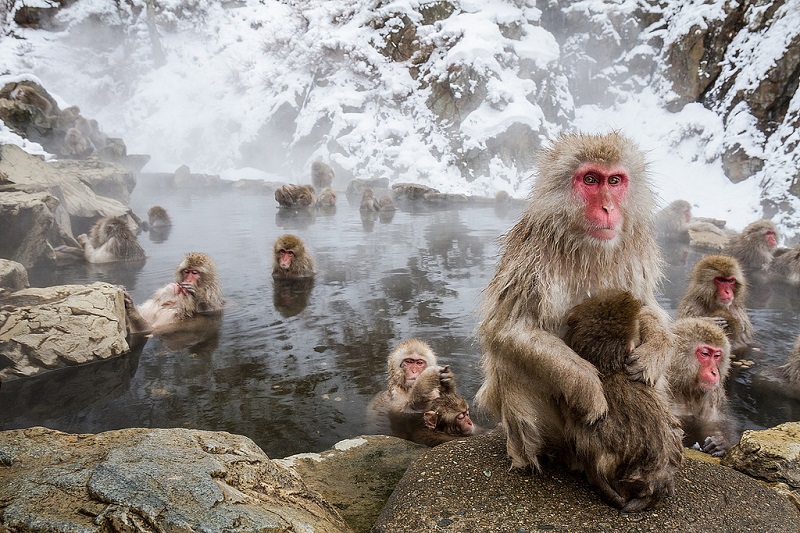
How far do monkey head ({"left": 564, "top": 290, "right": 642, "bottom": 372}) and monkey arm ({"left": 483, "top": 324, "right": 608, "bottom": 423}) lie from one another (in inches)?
3.1

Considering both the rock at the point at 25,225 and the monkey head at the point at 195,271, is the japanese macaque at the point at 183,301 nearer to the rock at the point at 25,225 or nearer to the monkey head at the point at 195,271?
the monkey head at the point at 195,271

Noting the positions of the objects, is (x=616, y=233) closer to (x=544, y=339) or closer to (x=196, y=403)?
(x=544, y=339)

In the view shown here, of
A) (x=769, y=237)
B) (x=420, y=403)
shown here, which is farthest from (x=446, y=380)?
(x=769, y=237)

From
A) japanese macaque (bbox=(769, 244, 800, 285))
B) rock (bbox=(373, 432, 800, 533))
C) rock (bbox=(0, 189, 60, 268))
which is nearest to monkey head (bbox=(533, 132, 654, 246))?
rock (bbox=(373, 432, 800, 533))

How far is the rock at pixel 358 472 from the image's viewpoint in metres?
2.18

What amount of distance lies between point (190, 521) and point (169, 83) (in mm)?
29420

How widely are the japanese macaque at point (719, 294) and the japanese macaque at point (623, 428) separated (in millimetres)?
2872

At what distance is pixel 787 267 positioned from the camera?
7406 mm

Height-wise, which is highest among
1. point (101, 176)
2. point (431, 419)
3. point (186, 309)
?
point (101, 176)

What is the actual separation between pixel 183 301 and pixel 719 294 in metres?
4.87

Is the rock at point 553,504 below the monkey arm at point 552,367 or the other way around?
below

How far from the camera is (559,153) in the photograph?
2.16m

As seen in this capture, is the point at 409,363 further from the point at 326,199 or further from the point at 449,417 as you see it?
the point at 326,199

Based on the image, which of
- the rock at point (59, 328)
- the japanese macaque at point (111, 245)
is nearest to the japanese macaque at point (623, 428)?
the rock at point (59, 328)
